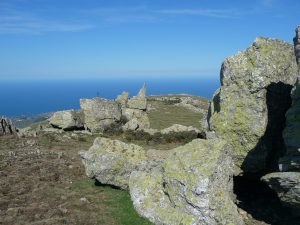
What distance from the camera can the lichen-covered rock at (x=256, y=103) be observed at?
71.6 ft

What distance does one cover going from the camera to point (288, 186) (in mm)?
16844

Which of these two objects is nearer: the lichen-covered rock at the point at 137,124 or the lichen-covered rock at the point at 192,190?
the lichen-covered rock at the point at 192,190

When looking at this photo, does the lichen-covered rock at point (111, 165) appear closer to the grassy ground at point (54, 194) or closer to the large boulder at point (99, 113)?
the grassy ground at point (54, 194)

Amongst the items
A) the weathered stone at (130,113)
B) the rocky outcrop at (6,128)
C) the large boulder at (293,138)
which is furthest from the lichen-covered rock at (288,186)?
the weathered stone at (130,113)

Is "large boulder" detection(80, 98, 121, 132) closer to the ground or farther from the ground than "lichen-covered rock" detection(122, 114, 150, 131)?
farther from the ground

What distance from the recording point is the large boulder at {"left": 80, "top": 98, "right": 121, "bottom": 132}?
53.6 metres

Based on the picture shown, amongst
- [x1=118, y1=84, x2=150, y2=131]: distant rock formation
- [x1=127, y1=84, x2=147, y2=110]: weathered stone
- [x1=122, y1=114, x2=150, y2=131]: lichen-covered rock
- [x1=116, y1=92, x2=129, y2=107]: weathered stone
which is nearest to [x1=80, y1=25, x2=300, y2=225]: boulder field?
[x1=122, y1=114, x2=150, y2=131]: lichen-covered rock

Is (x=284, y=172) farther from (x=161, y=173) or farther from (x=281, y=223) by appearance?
(x=161, y=173)

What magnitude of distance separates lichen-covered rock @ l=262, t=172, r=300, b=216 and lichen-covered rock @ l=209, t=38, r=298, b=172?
4205 mm

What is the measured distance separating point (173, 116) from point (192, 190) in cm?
6369

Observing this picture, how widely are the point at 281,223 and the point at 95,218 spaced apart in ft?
31.6

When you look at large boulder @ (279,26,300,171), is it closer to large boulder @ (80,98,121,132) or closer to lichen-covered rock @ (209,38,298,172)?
lichen-covered rock @ (209,38,298,172)

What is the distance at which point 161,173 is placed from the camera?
70.8ft

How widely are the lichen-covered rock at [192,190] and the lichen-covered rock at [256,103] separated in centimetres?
270
